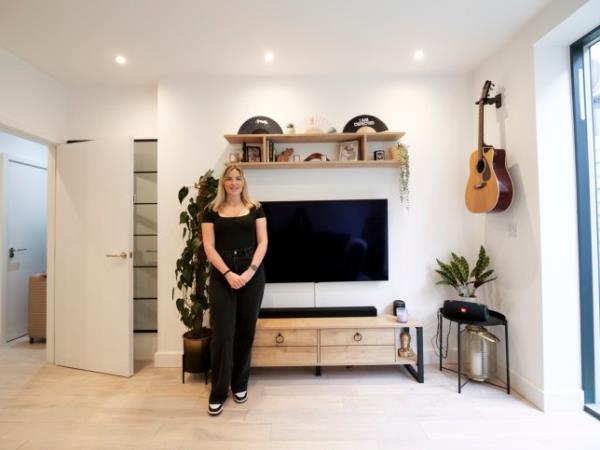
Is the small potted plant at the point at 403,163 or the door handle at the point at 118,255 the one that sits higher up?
the small potted plant at the point at 403,163

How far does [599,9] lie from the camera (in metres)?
1.78

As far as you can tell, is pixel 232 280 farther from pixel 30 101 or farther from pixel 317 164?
pixel 30 101

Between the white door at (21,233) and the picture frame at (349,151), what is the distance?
370 centimetres

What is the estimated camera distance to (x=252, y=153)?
2.71m

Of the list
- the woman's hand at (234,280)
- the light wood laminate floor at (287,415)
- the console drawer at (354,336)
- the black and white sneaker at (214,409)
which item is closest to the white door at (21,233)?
the light wood laminate floor at (287,415)

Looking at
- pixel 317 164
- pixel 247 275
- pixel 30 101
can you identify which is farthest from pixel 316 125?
pixel 30 101

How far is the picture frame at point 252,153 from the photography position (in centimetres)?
271

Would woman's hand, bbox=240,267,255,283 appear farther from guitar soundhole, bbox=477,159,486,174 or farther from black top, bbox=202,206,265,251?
guitar soundhole, bbox=477,159,486,174

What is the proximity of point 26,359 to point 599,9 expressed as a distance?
16.6 ft

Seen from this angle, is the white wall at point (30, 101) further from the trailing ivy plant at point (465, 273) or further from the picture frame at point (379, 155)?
the trailing ivy plant at point (465, 273)

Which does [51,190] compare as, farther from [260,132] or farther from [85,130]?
[260,132]

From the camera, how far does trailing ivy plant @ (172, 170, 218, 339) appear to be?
2.50m

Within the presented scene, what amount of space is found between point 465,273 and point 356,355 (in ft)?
3.56

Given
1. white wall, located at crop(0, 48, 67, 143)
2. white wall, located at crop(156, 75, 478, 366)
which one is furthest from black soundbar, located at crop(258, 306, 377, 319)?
white wall, located at crop(0, 48, 67, 143)
